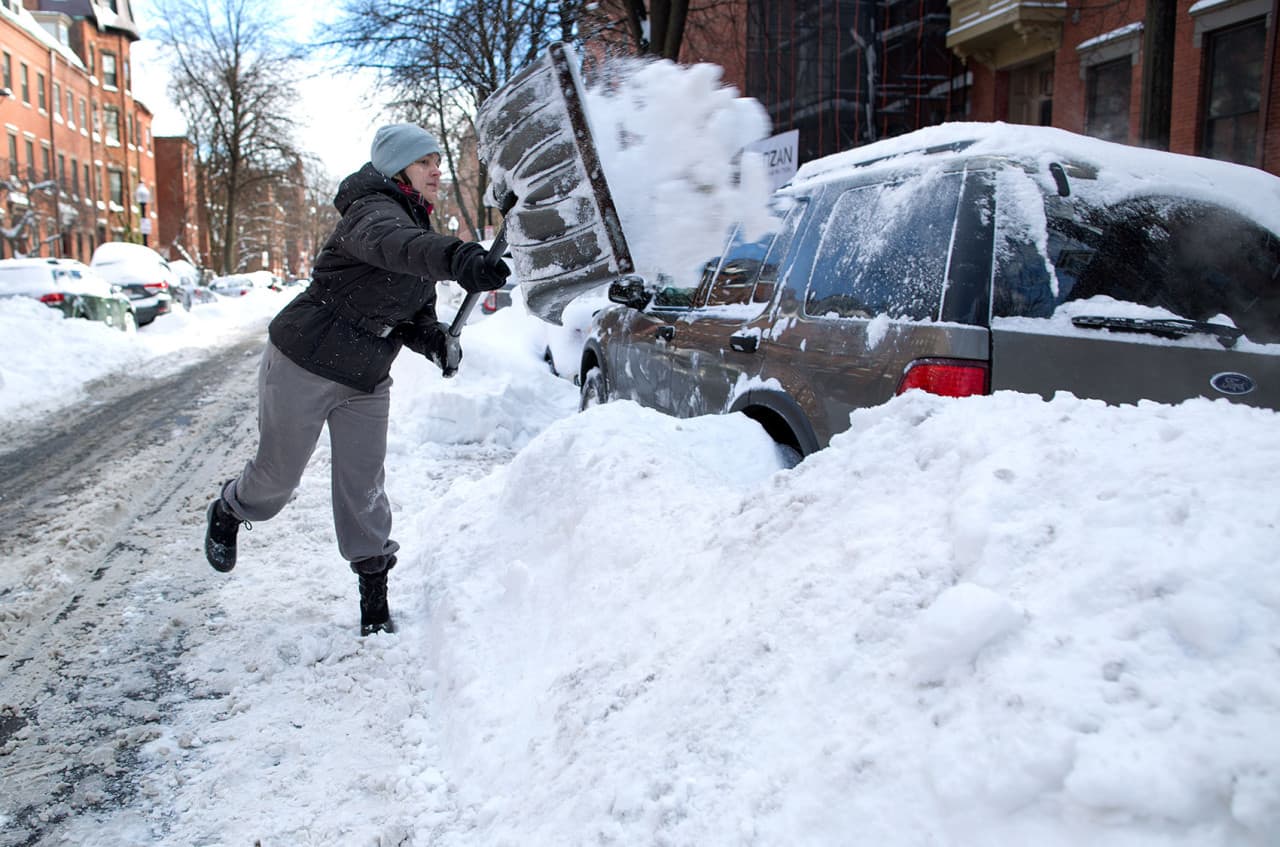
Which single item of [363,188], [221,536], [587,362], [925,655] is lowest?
[221,536]

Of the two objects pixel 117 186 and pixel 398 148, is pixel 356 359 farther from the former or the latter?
pixel 117 186

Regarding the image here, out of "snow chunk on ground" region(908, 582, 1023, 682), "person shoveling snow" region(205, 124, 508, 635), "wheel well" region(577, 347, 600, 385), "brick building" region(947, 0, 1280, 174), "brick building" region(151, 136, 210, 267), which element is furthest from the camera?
"brick building" region(151, 136, 210, 267)

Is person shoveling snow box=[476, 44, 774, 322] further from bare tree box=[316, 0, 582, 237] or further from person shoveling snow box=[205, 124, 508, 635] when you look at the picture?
bare tree box=[316, 0, 582, 237]

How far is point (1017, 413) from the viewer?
2.46m

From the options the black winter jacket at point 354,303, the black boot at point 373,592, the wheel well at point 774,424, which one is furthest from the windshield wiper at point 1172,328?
the black boot at point 373,592

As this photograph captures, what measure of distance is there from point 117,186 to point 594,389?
57.7 meters

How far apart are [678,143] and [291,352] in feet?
5.52

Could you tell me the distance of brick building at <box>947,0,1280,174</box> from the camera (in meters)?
10.9

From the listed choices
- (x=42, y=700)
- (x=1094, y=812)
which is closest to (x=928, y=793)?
(x=1094, y=812)

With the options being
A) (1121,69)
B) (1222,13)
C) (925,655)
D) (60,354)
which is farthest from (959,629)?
(60,354)

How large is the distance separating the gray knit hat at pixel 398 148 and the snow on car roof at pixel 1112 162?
1690 millimetres

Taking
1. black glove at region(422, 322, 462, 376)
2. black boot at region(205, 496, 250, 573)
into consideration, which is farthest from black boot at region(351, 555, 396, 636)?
black glove at region(422, 322, 462, 376)

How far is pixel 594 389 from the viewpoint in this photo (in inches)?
260

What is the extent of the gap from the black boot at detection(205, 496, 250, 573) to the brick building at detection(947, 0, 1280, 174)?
8.99 metres
